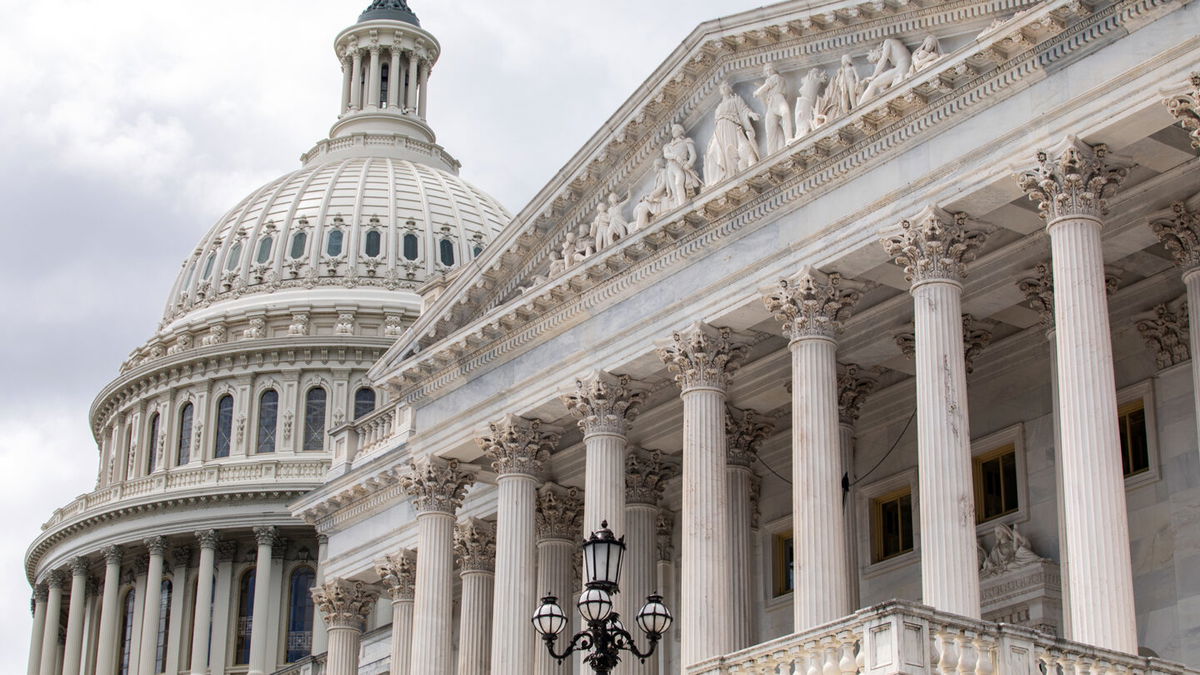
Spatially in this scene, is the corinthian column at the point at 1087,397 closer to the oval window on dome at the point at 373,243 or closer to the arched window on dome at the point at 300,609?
the arched window on dome at the point at 300,609

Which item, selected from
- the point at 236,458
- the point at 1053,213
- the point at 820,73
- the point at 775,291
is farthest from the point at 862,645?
the point at 236,458

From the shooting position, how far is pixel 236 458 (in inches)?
3583

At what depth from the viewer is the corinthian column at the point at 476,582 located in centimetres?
4497

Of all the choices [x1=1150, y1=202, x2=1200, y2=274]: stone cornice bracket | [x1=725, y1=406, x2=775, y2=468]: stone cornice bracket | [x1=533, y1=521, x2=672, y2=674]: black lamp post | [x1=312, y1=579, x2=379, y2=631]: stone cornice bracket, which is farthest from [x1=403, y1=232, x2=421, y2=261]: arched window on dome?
[x1=533, y1=521, x2=672, y2=674]: black lamp post

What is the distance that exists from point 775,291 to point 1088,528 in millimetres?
8971

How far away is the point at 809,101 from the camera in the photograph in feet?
121

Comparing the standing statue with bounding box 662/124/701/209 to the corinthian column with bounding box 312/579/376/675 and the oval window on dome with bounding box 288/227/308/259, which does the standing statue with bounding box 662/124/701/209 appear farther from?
the oval window on dome with bounding box 288/227/308/259

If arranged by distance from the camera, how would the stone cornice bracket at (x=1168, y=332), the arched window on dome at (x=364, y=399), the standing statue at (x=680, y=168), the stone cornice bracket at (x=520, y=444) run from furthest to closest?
the arched window on dome at (x=364, y=399), the stone cornice bracket at (x=520, y=444), the standing statue at (x=680, y=168), the stone cornice bracket at (x=1168, y=332)

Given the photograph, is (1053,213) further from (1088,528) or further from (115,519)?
(115,519)

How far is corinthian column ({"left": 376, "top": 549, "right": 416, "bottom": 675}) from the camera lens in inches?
1866

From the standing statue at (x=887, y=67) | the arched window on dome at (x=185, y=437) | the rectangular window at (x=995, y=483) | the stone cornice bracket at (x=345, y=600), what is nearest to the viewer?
the standing statue at (x=887, y=67)

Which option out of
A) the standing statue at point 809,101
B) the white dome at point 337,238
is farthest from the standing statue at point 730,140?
the white dome at point 337,238

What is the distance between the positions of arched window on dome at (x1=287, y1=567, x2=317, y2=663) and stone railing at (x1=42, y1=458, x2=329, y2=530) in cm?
429

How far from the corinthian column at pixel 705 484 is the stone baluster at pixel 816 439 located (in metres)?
2.03
